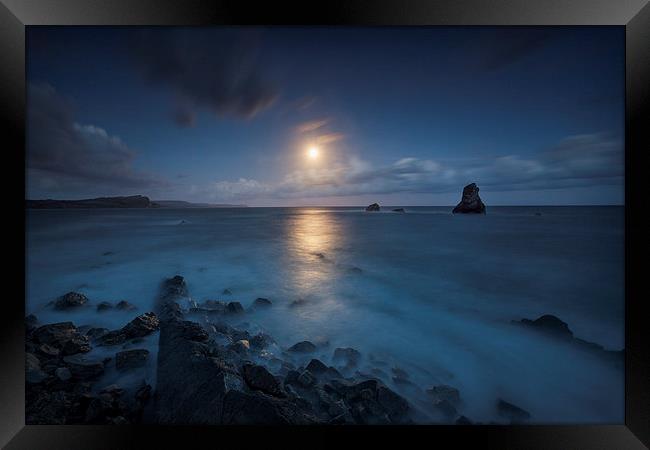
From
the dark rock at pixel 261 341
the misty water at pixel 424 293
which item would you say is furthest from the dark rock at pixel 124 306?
the dark rock at pixel 261 341

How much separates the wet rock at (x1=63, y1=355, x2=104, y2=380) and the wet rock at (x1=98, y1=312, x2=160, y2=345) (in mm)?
238

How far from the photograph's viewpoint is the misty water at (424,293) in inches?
89.1

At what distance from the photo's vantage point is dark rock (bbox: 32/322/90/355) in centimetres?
232

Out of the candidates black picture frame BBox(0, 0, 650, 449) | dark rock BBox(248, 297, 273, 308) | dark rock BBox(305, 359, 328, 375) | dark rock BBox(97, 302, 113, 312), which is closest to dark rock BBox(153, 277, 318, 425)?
black picture frame BBox(0, 0, 650, 449)

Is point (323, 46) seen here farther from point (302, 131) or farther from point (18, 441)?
point (18, 441)

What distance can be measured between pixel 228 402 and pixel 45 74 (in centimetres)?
435

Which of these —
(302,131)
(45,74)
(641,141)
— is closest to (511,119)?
(641,141)

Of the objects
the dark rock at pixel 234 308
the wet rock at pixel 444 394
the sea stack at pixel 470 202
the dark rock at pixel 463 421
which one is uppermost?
the sea stack at pixel 470 202

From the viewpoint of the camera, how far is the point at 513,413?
7.03 feet

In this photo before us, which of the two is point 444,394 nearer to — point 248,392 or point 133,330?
point 248,392

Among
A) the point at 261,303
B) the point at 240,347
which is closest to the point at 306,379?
the point at 240,347

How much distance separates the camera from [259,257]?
404 cm

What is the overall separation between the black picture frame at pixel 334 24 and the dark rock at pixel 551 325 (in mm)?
516

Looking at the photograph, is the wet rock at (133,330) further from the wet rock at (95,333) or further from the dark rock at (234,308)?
the dark rock at (234,308)
